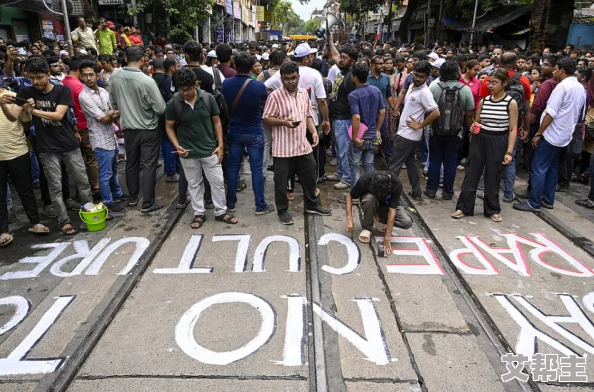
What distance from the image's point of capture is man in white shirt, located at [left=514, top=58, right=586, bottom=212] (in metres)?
5.50

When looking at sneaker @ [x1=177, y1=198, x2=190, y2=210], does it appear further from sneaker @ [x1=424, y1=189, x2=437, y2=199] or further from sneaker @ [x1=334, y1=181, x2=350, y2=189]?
sneaker @ [x1=424, y1=189, x2=437, y2=199]

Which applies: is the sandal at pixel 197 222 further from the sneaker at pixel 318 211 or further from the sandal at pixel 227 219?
the sneaker at pixel 318 211

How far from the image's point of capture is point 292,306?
3717mm

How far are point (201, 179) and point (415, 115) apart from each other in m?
2.96

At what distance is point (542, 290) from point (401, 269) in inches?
51.3

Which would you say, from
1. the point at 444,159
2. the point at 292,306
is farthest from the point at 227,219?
the point at 444,159

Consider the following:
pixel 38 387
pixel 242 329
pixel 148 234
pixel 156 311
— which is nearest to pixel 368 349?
pixel 242 329

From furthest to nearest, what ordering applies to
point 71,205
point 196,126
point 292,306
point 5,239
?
point 71,205 → point 196,126 → point 5,239 → point 292,306

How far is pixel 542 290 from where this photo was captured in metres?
4.02

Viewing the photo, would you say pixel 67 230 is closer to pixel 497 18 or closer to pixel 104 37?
pixel 104 37

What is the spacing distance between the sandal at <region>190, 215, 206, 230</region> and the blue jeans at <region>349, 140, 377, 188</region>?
219cm

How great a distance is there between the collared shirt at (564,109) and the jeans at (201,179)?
4.38 meters

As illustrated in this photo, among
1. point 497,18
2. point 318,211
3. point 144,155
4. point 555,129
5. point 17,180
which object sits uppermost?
point 497,18

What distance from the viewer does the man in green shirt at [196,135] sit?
492 centimetres
